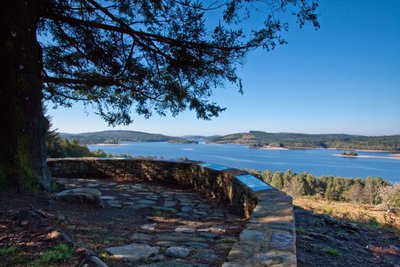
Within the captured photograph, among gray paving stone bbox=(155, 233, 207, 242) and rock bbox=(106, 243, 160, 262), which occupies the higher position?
rock bbox=(106, 243, 160, 262)

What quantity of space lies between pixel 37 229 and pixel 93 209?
4.68 ft

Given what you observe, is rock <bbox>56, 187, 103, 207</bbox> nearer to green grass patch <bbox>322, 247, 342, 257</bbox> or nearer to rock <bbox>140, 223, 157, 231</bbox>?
rock <bbox>140, 223, 157, 231</bbox>

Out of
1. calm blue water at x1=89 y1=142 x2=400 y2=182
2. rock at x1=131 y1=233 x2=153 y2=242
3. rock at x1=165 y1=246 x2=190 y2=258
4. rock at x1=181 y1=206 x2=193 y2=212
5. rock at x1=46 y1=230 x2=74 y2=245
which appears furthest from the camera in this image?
calm blue water at x1=89 y1=142 x2=400 y2=182

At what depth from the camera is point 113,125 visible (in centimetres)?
516

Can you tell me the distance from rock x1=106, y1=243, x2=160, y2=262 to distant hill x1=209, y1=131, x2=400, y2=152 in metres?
103

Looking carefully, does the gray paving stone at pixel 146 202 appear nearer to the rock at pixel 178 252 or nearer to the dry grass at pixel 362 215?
the rock at pixel 178 252

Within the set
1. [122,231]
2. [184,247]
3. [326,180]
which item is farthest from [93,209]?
[326,180]

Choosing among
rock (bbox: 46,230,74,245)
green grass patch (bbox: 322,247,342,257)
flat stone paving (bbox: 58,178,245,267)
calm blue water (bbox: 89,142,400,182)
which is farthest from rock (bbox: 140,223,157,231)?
calm blue water (bbox: 89,142,400,182)

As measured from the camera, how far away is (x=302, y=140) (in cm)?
10900

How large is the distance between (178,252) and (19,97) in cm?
273

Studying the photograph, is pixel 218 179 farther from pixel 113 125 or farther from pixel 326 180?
pixel 326 180

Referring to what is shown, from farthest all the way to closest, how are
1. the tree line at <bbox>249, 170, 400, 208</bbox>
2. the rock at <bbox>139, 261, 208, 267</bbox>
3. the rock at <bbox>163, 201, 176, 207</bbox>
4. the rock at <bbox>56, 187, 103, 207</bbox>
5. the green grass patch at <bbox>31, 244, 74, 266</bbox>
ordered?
1. the tree line at <bbox>249, 170, 400, 208</bbox>
2. the rock at <bbox>163, 201, 176, 207</bbox>
3. the rock at <bbox>56, 187, 103, 207</bbox>
4. the rock at <bbox>139, 261, 208, 267</bbox>
5. the green grass patch at <bbox>31, 244, 74, 266</bbox>

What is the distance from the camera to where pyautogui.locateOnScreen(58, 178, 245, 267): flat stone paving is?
1.90m

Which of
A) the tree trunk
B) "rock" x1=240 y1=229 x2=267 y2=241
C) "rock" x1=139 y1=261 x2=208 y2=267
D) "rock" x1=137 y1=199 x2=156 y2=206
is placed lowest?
"rock" x1=137 y1=199 x2=156 y2=206
